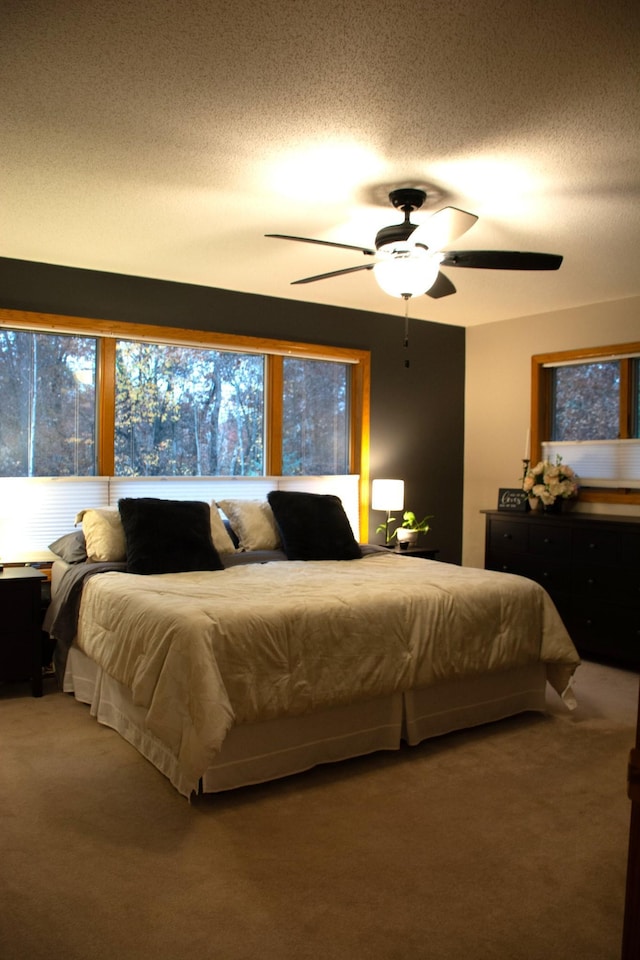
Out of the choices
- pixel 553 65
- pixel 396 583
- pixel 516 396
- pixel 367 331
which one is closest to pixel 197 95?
pixel 553 65

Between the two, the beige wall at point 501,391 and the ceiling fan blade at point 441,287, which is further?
the beige wall at point 501,391

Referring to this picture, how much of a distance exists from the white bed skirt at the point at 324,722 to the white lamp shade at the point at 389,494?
6.86 ft

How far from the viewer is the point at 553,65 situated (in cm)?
225

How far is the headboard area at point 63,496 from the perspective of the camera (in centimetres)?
450

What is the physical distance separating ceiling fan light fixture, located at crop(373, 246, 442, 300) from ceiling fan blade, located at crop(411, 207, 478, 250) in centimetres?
15

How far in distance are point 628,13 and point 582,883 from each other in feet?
8.18

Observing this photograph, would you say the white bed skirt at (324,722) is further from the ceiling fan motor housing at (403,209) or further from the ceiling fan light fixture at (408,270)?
the ceiling fan motor housing at (403,209)

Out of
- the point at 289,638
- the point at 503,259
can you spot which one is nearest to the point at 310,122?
the point at 503,259

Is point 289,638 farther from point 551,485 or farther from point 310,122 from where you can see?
point 551,485

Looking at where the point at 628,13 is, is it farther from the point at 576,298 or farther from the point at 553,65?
the point at 576,298

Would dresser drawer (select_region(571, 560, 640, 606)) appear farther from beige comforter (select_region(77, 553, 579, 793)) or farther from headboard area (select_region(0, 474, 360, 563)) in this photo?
headboard area (select_region(0, 474, 360, 563))

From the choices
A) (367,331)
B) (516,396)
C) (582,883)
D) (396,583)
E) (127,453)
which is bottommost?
(582,883)

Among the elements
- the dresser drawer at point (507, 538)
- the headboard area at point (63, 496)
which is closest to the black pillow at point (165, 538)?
the headboard area at point (63, 496)

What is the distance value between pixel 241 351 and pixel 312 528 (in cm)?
155
